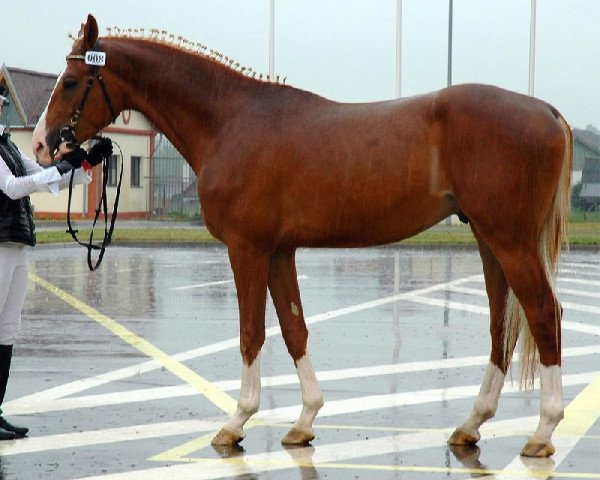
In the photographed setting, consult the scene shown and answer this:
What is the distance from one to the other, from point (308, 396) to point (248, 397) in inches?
14.0

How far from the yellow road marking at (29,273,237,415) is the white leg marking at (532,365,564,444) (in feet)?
6.92

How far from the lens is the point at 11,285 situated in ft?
25.3

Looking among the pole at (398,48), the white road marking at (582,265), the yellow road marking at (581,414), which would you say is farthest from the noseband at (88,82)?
the pole at (398,48)

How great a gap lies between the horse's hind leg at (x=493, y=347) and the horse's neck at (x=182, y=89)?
1646mm

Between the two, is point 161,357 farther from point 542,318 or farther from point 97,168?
point 97,168

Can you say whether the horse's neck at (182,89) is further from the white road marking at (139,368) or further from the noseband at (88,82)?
the white road marking at (139,368)

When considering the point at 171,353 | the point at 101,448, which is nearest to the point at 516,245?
the point at 101,448

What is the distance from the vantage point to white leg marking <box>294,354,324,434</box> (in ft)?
23.7

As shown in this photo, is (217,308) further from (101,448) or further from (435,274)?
(101,448)

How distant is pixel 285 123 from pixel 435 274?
40.7 ft

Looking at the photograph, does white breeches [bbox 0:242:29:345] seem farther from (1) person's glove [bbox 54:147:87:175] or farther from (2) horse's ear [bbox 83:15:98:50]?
(2) horse's ear [bbox 83:15:98:50]

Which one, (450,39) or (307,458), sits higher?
(450,39)

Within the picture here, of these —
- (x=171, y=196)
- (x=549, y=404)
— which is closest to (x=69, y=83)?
(x=549, y=404)

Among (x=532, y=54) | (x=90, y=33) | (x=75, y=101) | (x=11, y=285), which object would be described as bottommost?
(x=11, y=285)
